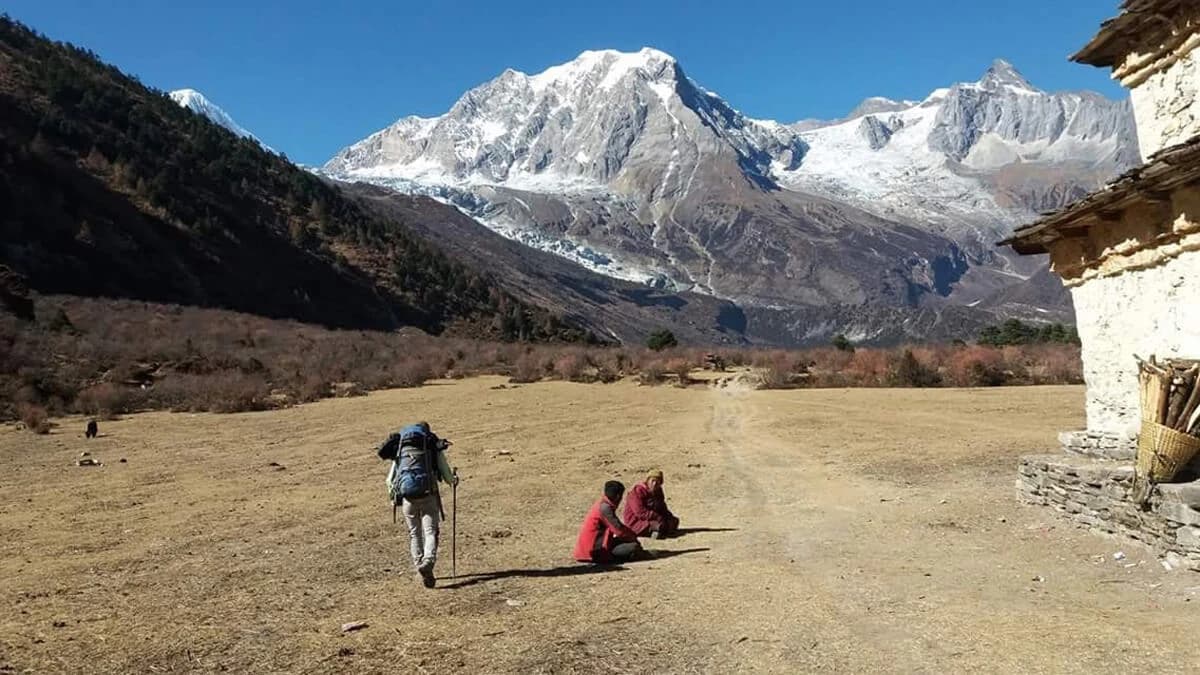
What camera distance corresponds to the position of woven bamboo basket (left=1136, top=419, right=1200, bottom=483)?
8453mm

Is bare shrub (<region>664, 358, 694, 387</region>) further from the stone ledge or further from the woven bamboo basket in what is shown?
the woven bamboo basket

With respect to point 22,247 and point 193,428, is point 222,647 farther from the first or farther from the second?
point 22,247

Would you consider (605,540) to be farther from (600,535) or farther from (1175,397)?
(1175,397)

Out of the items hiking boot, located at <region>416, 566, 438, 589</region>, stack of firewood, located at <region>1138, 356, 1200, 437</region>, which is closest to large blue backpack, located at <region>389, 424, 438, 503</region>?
hiking boot, located at <region>416, 566, 438, 589</region>

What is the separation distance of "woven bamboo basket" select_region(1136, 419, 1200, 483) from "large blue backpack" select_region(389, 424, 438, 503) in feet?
23.6

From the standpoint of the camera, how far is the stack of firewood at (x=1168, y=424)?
27.9 feet

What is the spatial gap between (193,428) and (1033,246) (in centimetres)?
2177

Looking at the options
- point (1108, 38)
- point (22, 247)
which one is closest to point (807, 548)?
point (1108, 38)

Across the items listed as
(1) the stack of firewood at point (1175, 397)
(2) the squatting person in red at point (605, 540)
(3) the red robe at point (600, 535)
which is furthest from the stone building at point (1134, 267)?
(3) the red robe at point (600, 535)

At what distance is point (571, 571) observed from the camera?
973cm

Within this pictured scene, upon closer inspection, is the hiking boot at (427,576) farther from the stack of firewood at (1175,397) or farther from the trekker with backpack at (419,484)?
the stack of firewood at (1175,397)

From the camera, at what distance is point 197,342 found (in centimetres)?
4006

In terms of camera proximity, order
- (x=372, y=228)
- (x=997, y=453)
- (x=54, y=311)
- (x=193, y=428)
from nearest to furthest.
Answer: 1. (x=997, y=453)
2. (x=193, y=428)
3. (x=54, y=311)
4. (x=372, y=228)

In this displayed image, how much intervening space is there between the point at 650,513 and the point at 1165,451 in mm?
5868
